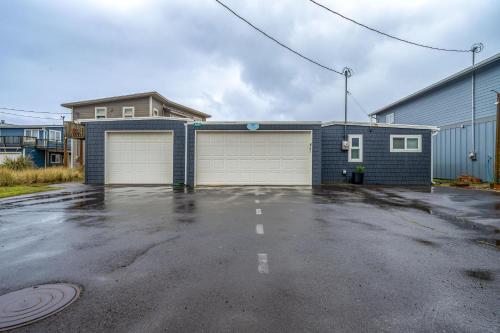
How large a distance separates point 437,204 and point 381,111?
21331 millimetres

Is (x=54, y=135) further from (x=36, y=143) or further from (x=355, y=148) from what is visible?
(x=355, y=148)

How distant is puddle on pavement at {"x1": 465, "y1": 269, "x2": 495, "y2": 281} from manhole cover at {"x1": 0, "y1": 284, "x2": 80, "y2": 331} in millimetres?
3917

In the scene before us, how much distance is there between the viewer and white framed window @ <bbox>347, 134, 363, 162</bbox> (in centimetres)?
1501

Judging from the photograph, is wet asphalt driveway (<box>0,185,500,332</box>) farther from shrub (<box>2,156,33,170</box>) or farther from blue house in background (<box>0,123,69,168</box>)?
blue house in background (<box>0,123,69,168</box>)

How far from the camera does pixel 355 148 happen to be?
15.0m

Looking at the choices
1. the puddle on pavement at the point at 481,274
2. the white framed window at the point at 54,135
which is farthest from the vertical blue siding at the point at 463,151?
the white framed window at the point at 54,135

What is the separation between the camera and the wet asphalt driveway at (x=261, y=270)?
2131mm

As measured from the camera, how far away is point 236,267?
3.19 meters

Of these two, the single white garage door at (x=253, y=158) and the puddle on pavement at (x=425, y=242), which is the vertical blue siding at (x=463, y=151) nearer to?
the single white garage door at (x=253, y=158)

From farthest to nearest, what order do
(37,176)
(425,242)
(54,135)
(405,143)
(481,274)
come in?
(54,135), (405,143), (37,176), (425,242), (481,274)

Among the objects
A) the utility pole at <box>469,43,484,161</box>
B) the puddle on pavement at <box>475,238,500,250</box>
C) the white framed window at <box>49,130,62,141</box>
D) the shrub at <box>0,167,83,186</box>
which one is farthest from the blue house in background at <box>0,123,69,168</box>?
the utility pole at <box>469,43,484,161</box>

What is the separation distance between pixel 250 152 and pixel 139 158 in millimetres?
5710

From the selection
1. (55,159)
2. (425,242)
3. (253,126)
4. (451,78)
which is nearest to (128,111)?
(253,126)

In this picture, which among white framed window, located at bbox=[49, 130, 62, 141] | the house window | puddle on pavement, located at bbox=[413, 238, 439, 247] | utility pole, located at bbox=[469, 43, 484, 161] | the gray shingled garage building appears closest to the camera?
puddle on pavement, located at bbox=[413, 238, 439, 247]
